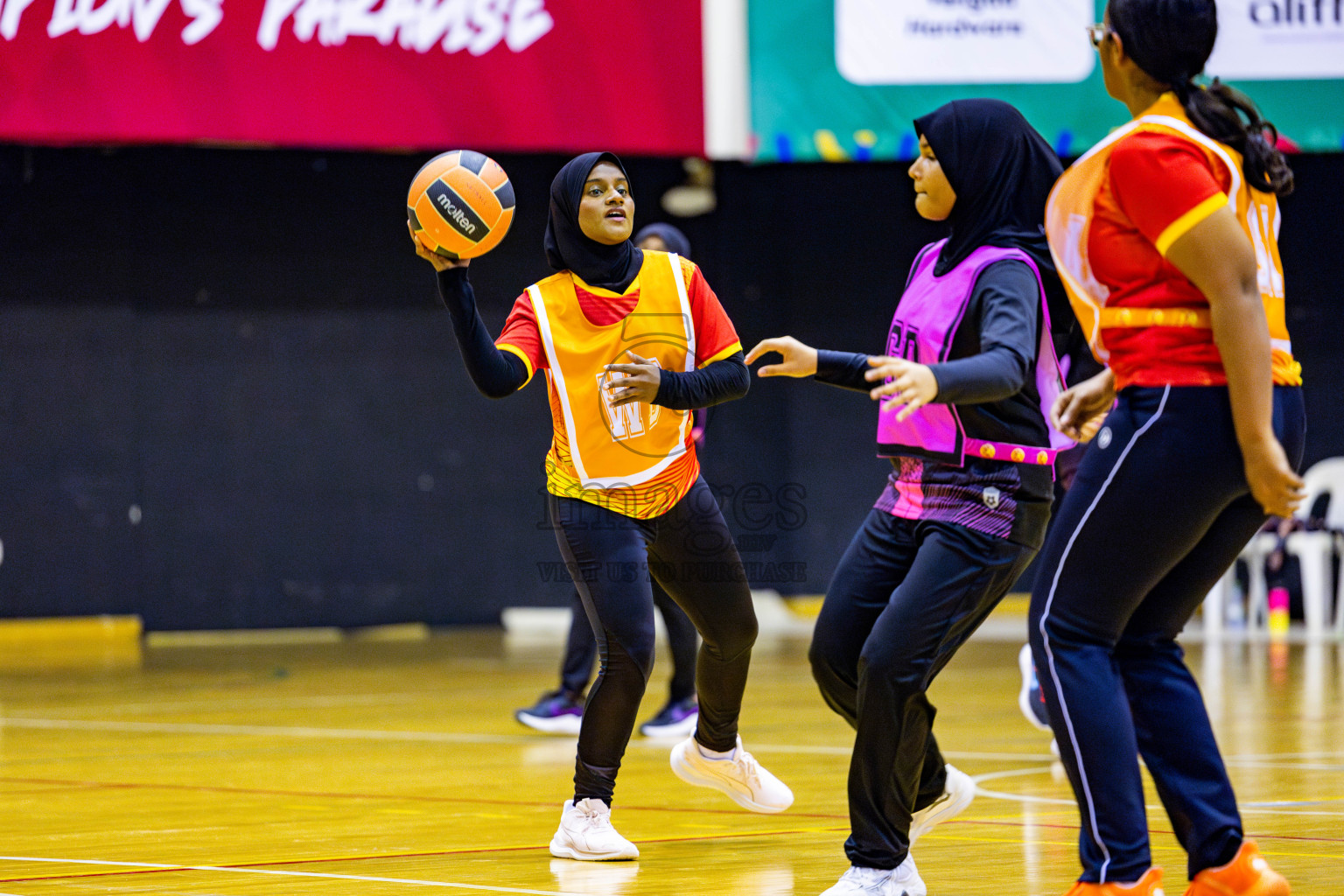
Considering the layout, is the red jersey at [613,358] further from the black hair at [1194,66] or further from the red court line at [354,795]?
the black hair at [1194,66]

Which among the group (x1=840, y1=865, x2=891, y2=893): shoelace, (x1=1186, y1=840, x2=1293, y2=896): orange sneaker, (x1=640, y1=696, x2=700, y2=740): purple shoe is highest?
(x1=1186, y1=840, x2=1293, y2=896): orange sneaker

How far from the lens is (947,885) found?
155 inches

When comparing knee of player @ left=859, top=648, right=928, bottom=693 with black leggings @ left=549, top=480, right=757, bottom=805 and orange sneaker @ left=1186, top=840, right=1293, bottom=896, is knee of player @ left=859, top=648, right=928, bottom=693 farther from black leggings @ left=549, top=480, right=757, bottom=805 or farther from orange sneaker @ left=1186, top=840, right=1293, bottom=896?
black leggings @ left=549, top=480, right=757, bottom=805

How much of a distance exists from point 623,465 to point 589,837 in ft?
3.22

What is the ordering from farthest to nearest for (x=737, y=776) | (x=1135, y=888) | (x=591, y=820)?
(x=737, y=776) → (x=591, y=820) → (x=1135, y=888)

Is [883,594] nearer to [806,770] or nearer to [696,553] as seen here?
[696,553]

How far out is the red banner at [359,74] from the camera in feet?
32.1

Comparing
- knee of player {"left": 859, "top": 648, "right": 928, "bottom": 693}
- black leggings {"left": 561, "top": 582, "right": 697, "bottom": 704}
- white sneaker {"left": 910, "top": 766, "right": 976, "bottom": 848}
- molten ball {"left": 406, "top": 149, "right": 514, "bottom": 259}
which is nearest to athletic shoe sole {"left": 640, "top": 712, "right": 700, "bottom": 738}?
black leggings {"left": 561, "top": 582, "right": 697, "bottom": 704}

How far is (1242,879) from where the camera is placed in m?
3.18

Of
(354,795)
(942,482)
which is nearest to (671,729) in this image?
(354,795)

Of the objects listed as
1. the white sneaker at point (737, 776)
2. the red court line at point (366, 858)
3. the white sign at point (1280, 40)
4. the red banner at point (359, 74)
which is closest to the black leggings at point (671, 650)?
the white sneaker at point (737, 776)

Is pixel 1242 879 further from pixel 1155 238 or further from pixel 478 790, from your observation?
pixel 478 790

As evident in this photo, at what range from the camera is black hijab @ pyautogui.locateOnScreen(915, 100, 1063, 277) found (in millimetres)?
3734

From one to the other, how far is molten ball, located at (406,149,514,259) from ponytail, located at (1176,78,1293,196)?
1.86 meters
